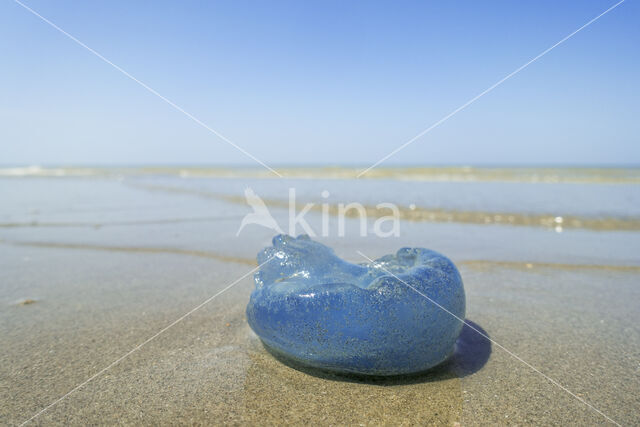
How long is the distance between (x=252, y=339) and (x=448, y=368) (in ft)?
4.19

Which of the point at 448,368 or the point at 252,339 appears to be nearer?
the point at 448,368

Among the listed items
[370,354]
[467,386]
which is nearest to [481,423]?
[467,386]

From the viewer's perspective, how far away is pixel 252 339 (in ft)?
8.87

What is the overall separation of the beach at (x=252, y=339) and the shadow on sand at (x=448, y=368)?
0.01 metres

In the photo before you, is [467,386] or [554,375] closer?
[467,386]

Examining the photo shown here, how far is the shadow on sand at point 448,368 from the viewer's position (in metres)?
2.19

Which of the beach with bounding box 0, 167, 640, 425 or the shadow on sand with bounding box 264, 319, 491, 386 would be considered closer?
the beach with bounding box 0, 167, 640, 425

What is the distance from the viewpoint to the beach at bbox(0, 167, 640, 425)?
1.97 m

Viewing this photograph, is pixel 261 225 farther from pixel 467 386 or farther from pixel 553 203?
pixel 553 203

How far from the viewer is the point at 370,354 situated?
2.08 meters

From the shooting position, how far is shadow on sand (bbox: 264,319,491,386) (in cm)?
219

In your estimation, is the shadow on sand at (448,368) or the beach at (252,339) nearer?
the beach at (252,339)

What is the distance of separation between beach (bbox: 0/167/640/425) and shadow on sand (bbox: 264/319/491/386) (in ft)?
0.04

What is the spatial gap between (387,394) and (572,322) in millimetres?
1892
